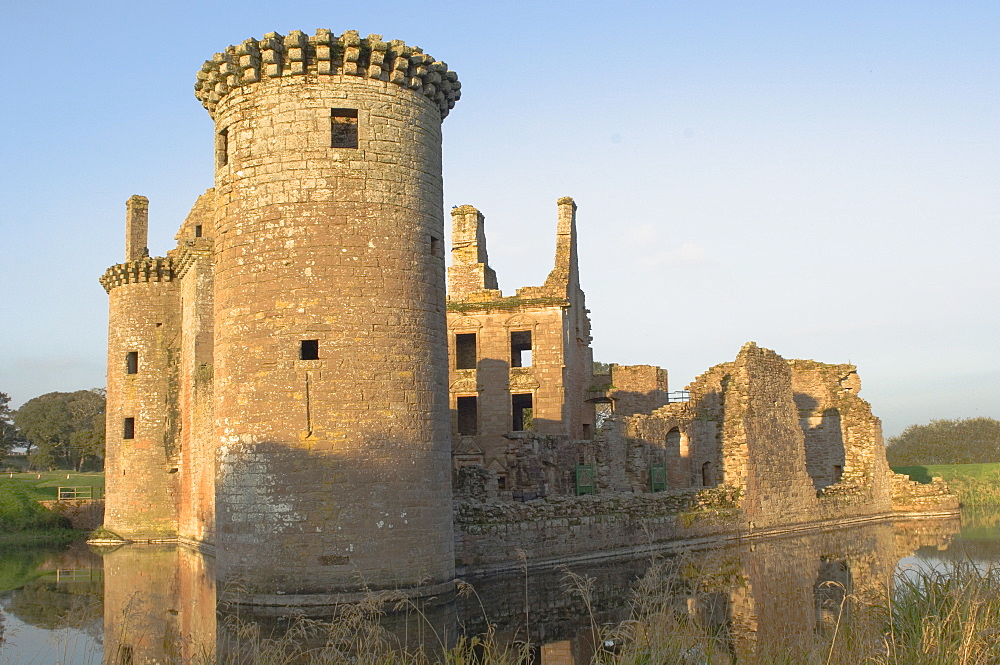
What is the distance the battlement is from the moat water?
733 cm

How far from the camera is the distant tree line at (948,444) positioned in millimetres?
53469

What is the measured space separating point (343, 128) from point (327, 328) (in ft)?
11.9

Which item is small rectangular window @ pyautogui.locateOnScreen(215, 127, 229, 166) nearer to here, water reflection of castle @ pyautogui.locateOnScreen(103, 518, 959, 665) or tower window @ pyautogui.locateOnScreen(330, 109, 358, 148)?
tower window @ pyautogui.locateOnScreen(330, 109, 358, 148)

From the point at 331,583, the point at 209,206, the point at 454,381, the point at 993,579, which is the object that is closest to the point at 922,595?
the point at 993,579

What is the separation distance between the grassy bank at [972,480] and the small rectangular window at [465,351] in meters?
17.1

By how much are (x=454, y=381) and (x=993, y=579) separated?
23.9 m

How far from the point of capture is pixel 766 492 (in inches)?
930

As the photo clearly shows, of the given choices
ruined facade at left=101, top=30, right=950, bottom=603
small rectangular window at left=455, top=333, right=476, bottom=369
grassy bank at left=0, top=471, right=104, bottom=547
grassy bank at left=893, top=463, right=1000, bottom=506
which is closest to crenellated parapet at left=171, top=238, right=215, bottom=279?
ruined facade at left=101, top=30, right=950, bottom=603

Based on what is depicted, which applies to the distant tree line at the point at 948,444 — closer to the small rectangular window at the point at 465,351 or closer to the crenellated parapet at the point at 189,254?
the small rectangular window at the point at 465,351

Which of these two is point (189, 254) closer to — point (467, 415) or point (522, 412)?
point (467, 415)

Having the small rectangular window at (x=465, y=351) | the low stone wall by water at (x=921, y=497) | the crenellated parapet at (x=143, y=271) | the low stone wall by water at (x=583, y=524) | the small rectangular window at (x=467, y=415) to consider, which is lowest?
the low stone wall by water at (x=921, y=497)

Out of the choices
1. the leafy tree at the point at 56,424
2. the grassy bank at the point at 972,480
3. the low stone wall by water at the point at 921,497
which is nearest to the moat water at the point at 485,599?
the low stone wall by water at the point at 921,497

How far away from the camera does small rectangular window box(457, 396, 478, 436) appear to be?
105 ft

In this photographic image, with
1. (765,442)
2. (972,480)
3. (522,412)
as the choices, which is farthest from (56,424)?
(972,480)
